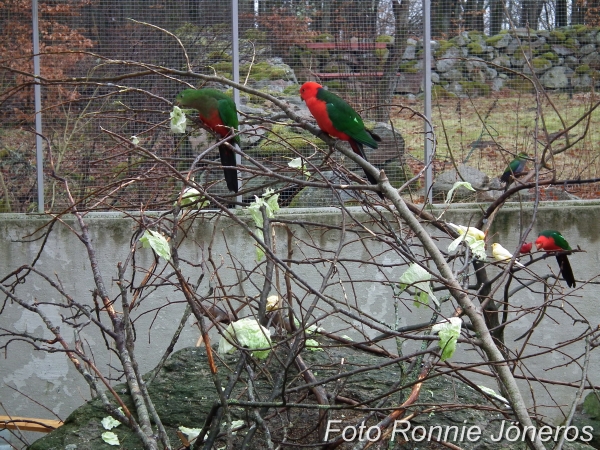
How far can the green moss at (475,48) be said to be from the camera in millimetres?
5047

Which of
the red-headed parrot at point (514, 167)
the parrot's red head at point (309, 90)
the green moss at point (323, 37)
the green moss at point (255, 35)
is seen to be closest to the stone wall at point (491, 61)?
the green moss at point (323, 37)

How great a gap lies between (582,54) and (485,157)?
1.02 m

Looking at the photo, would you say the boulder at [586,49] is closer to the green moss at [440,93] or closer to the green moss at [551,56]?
the green moss at [551,56]

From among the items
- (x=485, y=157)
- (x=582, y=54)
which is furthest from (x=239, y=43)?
(x=582, y=54)

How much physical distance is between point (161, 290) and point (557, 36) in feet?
11.0

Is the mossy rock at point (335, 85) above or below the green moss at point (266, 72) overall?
below

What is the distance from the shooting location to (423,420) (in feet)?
7.79

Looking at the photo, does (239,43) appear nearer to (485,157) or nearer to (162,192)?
(162,192)

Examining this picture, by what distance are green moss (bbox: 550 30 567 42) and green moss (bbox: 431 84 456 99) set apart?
2.64 feet

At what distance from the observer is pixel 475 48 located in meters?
5.06

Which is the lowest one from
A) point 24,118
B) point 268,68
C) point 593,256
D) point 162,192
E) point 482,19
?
point 593,256

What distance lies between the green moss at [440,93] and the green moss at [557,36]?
2.64 feet

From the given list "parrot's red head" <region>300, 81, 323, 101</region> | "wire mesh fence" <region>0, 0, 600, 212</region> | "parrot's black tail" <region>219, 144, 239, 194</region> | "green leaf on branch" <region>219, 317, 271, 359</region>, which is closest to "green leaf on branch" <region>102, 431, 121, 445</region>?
"green leaf on branch" <region>219, 317, 271, 359</region>

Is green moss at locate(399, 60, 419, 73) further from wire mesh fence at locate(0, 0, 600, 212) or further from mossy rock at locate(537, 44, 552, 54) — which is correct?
mossy rock at locate(537, 44, 552, 54)
